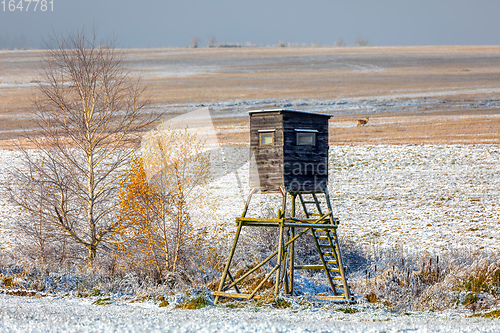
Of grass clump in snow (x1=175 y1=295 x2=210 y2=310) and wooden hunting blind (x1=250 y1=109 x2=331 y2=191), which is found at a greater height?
wooden hunting blind (x1=250 y1=109 x2=331 y2=191)

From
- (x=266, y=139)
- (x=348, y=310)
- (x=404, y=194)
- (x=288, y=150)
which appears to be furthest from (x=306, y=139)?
(x=404, y=194)

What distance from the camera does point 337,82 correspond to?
65.0 metres

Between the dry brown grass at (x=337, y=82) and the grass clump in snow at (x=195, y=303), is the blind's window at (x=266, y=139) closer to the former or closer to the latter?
the grass clump in snow at (x=195, y=303)

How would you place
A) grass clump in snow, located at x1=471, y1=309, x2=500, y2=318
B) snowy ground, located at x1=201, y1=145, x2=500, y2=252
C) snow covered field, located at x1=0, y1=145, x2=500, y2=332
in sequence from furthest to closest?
snowy ground, located at x1=201, y1=145, x2=500, y2=252 → grass clump in snow, located at x1=471, y1=309, x2=500, y2=318 → snow covered field, located at x1=0, y1=145, x2=500, y2=332

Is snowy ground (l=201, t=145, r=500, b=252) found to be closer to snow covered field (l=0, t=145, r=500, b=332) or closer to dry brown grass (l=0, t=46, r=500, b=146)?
snow covered field (l=0, t=145, r=500, b=332)

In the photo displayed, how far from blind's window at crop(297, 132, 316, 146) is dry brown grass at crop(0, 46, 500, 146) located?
2109 centimetres

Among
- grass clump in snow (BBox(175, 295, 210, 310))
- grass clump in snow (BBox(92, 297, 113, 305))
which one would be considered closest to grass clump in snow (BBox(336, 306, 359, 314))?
grass clump in snow (BBox(175, 295, 210, 310))

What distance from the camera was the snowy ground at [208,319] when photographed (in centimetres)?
998

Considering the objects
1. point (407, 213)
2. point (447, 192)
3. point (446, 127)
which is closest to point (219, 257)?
point (407, 213)

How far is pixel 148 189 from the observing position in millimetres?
15406

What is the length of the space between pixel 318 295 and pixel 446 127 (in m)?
28.9

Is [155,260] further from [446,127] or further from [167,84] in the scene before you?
[167,84]

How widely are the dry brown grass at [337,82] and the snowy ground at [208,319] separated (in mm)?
20599

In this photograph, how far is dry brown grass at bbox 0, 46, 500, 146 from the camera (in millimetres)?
39312
